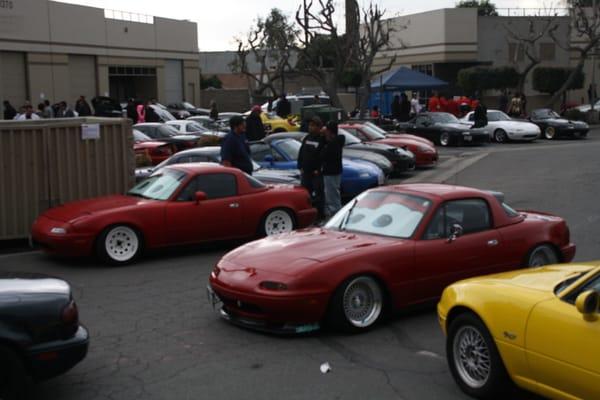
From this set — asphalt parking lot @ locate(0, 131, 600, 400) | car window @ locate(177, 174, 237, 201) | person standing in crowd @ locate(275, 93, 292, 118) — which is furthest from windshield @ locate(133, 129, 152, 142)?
→ asphalt parking lot @ locate(0, 131, 600, 400)

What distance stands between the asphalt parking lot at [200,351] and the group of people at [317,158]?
2914mm

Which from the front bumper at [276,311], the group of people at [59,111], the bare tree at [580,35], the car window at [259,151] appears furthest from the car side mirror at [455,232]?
the bare tree at [580,35]

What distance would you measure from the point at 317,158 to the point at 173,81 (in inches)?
1723

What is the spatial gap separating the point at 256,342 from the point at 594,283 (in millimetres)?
3279

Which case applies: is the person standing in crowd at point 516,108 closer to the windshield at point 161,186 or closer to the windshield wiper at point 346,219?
the windshield at point 161,186

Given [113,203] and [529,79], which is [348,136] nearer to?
[113,203]

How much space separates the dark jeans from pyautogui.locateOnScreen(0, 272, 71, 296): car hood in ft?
26.1

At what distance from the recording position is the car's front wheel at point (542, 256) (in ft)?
28.8

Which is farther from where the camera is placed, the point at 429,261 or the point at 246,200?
the point at 246,200

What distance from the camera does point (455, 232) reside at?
8.00 m

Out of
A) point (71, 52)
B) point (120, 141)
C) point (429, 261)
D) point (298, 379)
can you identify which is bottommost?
point (298, 379)

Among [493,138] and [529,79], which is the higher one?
[529,79]

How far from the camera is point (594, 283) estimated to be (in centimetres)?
506

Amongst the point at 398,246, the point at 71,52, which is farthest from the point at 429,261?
the point at 71,52
